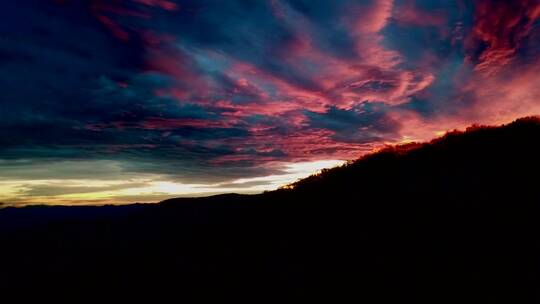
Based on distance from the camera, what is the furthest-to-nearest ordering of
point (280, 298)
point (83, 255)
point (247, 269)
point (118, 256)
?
point (83, 255) < point (118, 256) < point (247, 269) < point (280, 298)

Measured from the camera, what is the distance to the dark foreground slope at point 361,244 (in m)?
8.19

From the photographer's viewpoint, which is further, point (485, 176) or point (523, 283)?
point (485, 176)

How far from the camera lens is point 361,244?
10.2m

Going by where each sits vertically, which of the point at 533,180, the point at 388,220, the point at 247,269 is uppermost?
the point at 533,180

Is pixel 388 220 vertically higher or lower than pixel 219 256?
higher

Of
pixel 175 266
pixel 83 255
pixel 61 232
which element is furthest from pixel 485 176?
pixel 61 232

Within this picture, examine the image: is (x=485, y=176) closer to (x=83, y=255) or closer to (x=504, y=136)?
(x=504, y=136)

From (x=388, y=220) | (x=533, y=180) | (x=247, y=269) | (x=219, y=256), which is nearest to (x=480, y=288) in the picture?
(x=388, y=220)

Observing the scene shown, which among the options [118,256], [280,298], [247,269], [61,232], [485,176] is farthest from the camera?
[61,232]

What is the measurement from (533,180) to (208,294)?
963 cm

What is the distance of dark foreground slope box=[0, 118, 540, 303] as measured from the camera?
26.9 ft

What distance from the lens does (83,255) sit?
1642cm

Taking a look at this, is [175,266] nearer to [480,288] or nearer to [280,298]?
[280,298]

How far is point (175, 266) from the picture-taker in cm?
1212
